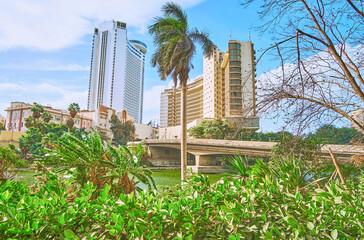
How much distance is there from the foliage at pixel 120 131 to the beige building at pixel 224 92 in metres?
18.9

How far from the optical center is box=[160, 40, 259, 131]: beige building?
11.3ft

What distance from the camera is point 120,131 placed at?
51.9m

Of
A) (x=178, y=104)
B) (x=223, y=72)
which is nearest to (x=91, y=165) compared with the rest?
(x=223, y=72)

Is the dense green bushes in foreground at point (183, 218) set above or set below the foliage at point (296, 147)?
below

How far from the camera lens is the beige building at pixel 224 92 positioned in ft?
11.3

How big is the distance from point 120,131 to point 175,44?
141 feet

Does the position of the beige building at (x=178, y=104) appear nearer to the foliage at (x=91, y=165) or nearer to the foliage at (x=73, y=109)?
the foliage at (x=73, y=109)

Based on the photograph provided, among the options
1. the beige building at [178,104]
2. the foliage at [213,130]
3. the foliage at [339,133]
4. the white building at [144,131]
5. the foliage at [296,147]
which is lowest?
the foliage at [296,147]

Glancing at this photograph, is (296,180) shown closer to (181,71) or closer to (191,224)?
(191,224)

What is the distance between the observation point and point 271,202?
1.39 metres

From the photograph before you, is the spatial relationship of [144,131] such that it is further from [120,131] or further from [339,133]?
[339,133]

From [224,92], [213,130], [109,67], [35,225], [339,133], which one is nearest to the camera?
[35,225]

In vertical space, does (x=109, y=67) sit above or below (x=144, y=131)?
above

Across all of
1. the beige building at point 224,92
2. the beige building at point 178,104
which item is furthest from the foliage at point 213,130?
the beige building at point 178,104
